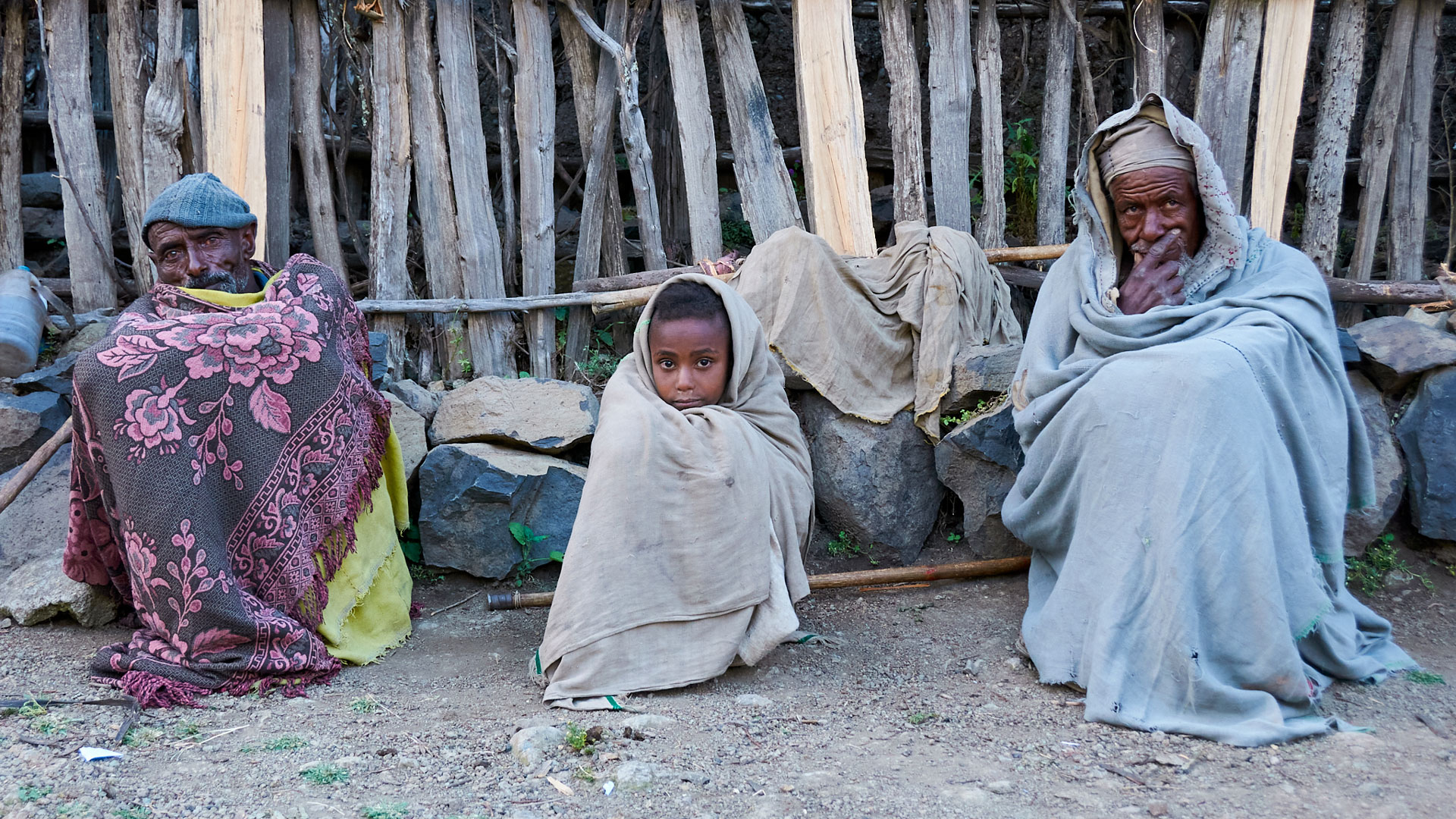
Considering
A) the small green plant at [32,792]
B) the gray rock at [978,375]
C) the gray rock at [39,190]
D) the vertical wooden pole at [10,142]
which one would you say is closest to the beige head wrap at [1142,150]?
the gray rock at [978,375]

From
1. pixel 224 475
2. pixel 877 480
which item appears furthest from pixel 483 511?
pixel 877 480

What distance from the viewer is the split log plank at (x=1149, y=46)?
5.07 metres

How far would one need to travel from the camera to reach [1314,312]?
323 cm

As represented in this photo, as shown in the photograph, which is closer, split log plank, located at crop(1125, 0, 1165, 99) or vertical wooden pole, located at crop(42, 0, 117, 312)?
vertical wooden pole, located at crop(42, 0, 117, 312)


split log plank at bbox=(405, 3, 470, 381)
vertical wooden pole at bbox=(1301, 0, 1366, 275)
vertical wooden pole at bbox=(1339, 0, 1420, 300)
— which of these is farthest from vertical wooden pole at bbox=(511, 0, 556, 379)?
vertical wooden pole at bbox=(1339, 0, 1420, 300)

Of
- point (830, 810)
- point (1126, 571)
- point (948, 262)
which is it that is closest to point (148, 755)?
point (830, 810)

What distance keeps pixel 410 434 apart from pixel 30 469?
4.43 feet

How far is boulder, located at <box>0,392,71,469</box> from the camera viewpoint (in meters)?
4.30

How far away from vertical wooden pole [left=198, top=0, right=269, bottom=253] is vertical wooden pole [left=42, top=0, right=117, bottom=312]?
58 cm

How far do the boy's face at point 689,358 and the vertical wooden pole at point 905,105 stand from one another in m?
1.97

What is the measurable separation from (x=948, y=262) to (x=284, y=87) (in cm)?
315

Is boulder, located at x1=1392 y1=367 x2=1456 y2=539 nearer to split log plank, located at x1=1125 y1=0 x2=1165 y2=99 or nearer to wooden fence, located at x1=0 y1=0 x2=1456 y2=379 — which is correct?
wooden fence, located at x1=0 y1=0 x2=1456 y2=379

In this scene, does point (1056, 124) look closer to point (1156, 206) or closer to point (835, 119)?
point (835, 119)

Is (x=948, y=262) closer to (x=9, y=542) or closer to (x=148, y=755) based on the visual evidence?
(x=148, y=755)
